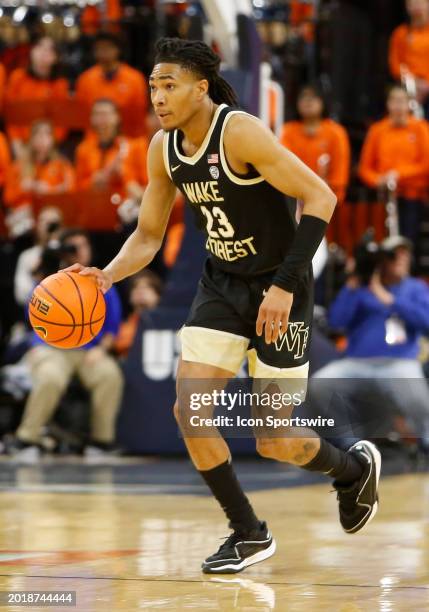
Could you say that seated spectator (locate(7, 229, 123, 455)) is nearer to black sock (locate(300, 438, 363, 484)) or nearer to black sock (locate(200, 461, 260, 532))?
black sock (locate(300, 438, 363, 484))

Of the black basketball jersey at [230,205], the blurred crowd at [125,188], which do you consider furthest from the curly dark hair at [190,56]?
the blurred crowd at [125,188]

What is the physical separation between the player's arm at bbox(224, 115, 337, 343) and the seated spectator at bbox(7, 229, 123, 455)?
5520 mm

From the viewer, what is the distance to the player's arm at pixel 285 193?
5117 millimetres

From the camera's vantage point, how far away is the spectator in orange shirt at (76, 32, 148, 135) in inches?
535

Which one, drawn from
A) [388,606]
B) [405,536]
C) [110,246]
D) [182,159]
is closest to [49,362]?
[110,246]

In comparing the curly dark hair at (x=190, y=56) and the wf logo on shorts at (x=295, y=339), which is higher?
the curly dark hair at (x=190, y=56)

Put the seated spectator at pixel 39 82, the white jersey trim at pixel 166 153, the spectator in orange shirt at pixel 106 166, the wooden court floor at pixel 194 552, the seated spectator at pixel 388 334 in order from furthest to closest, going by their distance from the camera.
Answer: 1. the seated spectator at pixel 39 82
2. the spectator in orange shirt at pixel 106 166
3. the seated spectator at pixel 388 334
4. the white jersey trim at pixel 166 153
5. the wooden court floor at pixel 194 552

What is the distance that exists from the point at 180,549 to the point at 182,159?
1796mm

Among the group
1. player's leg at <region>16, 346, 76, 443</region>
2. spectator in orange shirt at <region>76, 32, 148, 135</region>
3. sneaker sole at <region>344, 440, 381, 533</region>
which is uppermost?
spectator in orange shirt at <region>76, 32, 148, 135</region>

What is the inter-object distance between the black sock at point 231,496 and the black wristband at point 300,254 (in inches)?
32.6

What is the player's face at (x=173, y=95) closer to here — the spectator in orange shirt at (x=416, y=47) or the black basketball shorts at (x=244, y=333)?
the black basketball shorts at (x=244, y=333)

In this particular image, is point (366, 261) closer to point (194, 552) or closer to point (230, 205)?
point (194, 552)

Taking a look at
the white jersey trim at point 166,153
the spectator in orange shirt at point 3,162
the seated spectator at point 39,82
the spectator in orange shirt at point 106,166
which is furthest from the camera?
the seated spectator at point 39,82

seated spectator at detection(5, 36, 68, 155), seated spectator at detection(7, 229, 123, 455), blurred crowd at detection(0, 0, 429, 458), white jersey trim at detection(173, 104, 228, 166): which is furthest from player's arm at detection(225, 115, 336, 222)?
seated spectator at detection(5, 36, 68, 155)
